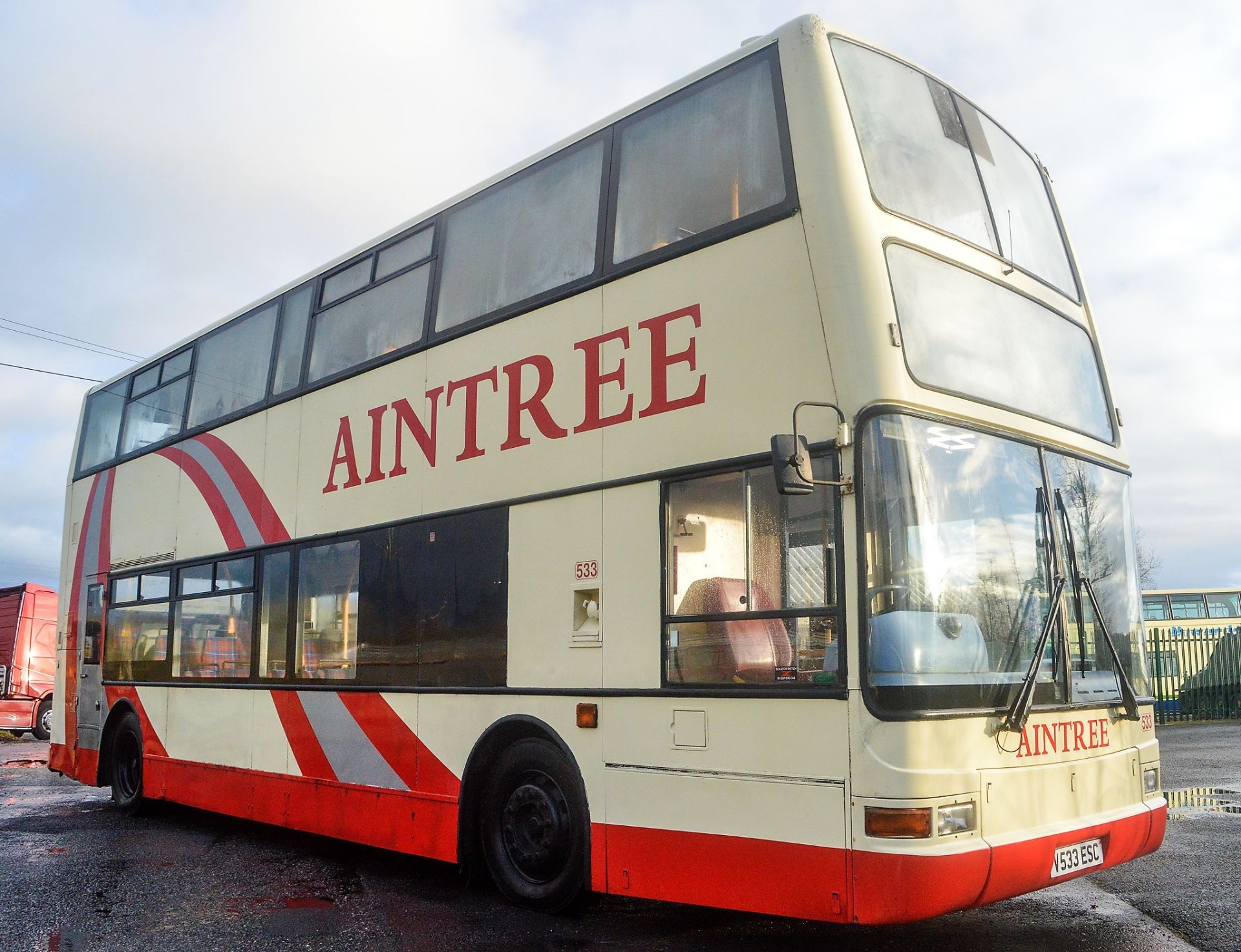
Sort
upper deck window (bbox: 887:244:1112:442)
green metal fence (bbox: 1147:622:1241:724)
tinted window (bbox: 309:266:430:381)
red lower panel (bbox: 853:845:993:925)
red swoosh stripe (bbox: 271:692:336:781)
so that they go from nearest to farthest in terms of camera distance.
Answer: red lower panel (bbox: 853:845:993:925) < upper deck window (bbox: 887:244:1112:442) < tinted window (bbox: 309:266:430:381) < red swoosh stripe (bbox: 271:692:336:781) < green metal fence (bbox: 1147:622:1241:724)

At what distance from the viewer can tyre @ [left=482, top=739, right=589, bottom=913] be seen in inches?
248

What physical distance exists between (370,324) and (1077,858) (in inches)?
238

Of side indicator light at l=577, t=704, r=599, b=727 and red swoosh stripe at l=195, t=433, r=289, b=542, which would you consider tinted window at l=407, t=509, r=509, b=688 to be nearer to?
side indicator light at l=577, t=704, r=599, b=727

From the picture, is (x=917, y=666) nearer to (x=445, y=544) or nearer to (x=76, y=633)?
(x=445, y=544)

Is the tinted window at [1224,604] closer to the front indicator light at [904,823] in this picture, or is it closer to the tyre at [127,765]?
the tyre at [127,765]

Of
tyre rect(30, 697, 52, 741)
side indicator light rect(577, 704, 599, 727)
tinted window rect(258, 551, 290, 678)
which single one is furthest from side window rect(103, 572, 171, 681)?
tyre rect(30, 697, 52, 741)

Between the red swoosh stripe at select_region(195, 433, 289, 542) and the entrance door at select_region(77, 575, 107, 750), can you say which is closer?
the red swoosh stripe at select_region(195, 433, 289, 542)

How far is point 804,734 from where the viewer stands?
5094 mm

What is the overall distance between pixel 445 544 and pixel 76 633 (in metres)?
7.08

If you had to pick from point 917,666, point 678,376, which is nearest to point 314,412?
point 678,376

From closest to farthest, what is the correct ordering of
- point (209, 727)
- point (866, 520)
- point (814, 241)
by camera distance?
point (866, 520), point (814, 241), point (209, 727)

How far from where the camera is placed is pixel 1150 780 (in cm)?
595

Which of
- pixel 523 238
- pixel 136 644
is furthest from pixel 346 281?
pixel 136 644

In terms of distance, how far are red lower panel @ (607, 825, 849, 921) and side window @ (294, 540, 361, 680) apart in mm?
3145
